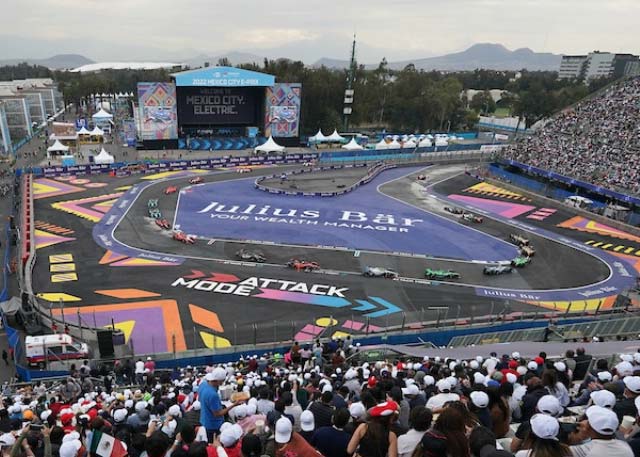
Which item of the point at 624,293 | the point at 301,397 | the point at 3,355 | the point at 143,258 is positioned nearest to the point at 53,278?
the point at 143,258

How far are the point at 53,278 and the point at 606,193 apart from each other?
179ft

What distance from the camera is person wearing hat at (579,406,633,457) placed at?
5699 millimetres

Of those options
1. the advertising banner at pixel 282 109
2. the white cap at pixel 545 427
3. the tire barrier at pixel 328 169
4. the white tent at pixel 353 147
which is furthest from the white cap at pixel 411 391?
the advertising banner at pixel 282 109

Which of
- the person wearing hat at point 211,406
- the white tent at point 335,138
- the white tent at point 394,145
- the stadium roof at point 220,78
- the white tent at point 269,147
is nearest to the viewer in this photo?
the person wearing hat at point 211,406

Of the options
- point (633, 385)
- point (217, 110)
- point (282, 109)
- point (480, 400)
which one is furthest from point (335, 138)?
point (480, 400)

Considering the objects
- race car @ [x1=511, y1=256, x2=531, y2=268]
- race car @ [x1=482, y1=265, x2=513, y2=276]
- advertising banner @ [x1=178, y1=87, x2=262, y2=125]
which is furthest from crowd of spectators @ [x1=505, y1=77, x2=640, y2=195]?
advertising banner @ [x1=178, y1=87, x2=262, y2=125]

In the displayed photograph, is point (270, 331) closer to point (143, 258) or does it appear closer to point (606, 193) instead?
point (143, 258)

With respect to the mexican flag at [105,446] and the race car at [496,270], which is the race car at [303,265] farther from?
the mexican flag at [105,446]

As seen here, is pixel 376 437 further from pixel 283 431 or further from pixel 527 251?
pixel 527 251

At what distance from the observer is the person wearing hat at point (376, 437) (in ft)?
22.0

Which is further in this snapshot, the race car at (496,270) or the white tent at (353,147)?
the white tent at (353,147)

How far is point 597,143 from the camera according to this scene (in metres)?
61.3

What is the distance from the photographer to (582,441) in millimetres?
6211

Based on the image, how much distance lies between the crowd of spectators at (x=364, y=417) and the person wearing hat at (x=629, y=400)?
0.02 m
